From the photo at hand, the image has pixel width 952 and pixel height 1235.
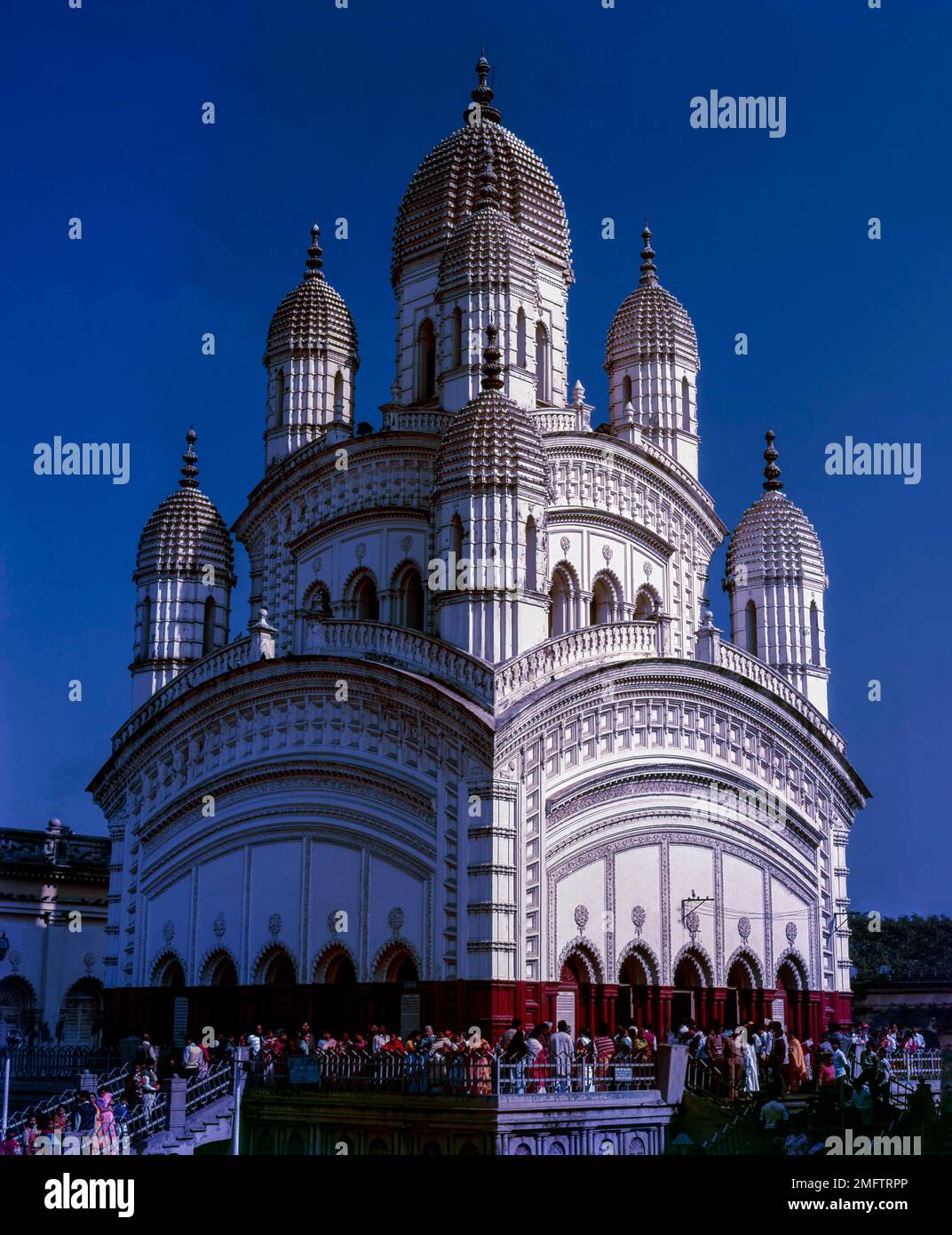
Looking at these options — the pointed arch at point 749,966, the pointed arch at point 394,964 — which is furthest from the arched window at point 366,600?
the pointed arch at point 749,966

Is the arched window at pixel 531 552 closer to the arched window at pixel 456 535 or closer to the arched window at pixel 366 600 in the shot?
the arched window at pixel 456 535

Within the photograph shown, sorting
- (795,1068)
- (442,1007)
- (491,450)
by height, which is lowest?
(795,1068)

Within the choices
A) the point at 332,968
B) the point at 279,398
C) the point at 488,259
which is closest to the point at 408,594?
the point at 488,259

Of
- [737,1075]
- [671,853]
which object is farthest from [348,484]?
[737,1075]

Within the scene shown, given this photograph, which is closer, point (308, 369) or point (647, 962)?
point (647, 962)

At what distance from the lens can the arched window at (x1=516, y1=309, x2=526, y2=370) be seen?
3384 centimetres

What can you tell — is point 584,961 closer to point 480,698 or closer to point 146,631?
point 480,698

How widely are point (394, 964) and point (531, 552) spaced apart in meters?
7.63

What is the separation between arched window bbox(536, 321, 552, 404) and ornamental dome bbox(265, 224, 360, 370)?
5.36 metres

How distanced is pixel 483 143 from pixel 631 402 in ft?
21.3

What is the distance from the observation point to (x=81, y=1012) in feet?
139

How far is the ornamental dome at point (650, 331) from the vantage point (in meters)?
38.5

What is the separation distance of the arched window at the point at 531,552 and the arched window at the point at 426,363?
7358 mm
